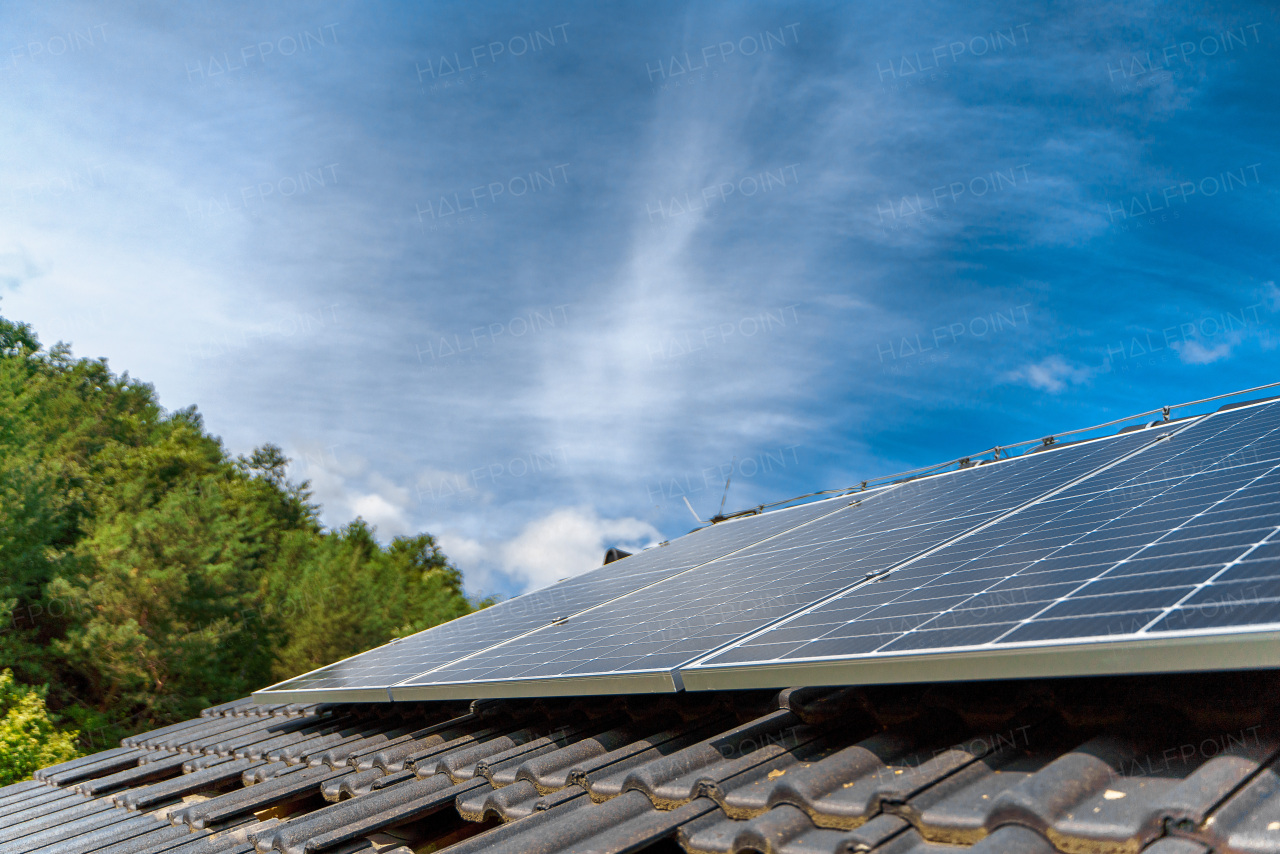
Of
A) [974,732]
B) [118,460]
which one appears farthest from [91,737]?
[974,732]

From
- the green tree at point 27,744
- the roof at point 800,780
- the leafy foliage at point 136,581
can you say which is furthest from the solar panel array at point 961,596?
the leafy foliage at point 136,581

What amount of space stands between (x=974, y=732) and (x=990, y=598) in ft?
2.31

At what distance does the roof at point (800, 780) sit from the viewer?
8.74 feet

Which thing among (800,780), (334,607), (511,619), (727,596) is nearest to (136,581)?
(334,607)

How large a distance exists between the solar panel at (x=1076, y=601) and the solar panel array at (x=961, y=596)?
0.5 inches

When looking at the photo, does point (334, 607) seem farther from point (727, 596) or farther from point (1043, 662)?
point (1043, 662)

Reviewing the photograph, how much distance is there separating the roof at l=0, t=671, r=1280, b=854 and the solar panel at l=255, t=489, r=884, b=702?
1.55 m

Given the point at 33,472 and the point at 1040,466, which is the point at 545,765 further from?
the point at 33,472

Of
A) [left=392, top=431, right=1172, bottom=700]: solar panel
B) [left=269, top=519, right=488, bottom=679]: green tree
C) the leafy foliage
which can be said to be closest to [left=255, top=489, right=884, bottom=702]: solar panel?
Result: [left=392, top=431, right=1172, bottom=700]: solar panel

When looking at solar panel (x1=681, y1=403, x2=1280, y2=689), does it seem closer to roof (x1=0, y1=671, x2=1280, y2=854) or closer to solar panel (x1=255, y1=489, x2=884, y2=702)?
roof (x1=0, y1=671, x2=1280, y2=854)

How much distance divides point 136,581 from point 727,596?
3549cm

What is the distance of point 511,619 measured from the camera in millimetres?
11148

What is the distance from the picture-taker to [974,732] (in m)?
3.73

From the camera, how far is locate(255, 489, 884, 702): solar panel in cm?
912
